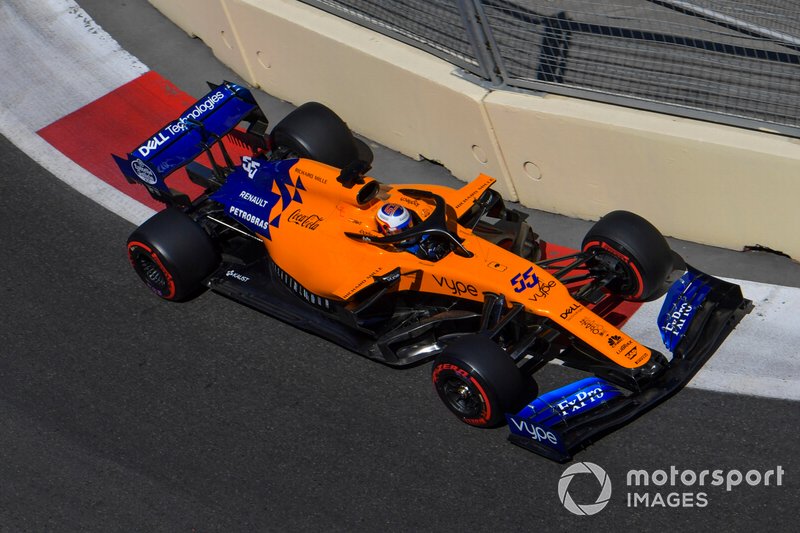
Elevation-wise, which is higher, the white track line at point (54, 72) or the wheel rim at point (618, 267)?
the white track line at point (54, 72)

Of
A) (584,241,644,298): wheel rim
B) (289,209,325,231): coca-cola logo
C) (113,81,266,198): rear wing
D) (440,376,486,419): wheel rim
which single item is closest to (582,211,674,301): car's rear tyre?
(584,241,644,298): wheel rim

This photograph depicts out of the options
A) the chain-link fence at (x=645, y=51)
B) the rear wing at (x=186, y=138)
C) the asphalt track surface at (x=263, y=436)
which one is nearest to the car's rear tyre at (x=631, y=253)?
the asphalt track surface at (x=263, y=436)

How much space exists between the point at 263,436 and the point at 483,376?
168cm

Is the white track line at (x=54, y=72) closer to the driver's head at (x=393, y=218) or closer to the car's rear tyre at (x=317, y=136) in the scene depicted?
the car's rear tyre at (x=317, y=136)

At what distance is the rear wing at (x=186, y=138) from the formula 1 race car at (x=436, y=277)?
0.01 m

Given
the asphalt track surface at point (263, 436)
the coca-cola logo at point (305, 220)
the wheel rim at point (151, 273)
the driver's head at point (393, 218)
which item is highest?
the driver's head at point (393, 218)

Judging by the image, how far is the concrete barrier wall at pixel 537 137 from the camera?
7.45m

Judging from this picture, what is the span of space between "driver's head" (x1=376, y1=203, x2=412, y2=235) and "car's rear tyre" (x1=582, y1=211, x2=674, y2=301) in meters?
1.35

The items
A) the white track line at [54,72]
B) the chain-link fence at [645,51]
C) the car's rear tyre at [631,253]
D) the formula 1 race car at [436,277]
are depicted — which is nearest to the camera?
the formula 1 race car at [436,277]

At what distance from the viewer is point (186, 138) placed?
27.3 ft

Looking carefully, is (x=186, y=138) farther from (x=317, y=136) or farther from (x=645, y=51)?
(x=645, y=51)

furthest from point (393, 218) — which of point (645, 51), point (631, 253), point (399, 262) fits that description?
point (645, 51)

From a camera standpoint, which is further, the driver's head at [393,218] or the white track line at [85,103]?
the driver's head at [393,218]

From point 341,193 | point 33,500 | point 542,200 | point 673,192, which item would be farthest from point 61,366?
point 673,192
